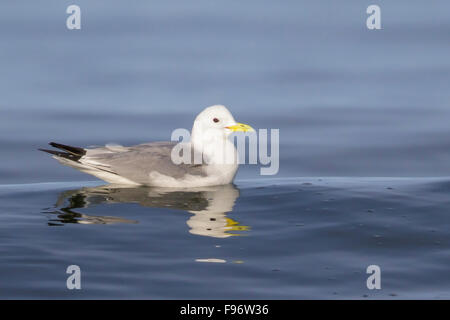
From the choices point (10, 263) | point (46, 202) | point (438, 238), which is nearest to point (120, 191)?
point (46, 202)

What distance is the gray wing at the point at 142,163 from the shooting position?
41.5ft

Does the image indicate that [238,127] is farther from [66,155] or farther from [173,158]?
[66,155]

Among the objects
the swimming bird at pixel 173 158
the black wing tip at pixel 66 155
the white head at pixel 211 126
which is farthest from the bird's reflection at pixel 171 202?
the white head at pixel 211 126

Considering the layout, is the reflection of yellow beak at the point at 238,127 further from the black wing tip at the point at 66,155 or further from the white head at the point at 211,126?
the black wing tip at the point at 66,155

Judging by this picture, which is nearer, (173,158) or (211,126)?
(173,158)

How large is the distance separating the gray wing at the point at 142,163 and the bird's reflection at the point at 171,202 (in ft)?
0.74

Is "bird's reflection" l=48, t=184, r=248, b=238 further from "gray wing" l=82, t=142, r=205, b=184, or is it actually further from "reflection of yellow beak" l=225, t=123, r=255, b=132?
"reflection of yellow beak" l=225, t=123, r=255, b=132

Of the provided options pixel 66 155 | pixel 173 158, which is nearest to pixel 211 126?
pixel 173 158

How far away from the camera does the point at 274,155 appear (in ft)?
51.6

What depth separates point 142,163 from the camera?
12.8 meters

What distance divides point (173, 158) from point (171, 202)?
1.09 metres

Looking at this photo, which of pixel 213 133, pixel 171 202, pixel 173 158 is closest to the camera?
pixel 171 202

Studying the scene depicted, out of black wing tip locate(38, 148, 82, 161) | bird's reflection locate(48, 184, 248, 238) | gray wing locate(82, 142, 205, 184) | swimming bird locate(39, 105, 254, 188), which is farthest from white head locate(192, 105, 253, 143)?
black wing tip locate(38, 148, 82, 161)

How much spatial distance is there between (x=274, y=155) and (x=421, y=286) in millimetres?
7068
